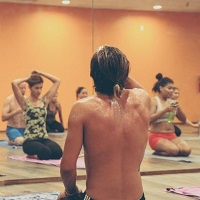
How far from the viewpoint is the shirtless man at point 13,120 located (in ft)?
23.0

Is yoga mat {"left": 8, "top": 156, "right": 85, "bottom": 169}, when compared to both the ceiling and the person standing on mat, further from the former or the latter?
the ceiling

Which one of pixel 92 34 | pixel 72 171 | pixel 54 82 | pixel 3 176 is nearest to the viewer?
pixel 72 171

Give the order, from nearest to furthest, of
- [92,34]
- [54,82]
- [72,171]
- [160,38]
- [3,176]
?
[72,171], [3,176], [54,82], [92,34], [160,38]

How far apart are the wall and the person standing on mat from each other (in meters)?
0.46

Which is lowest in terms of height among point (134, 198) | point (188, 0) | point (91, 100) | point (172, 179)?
point (172, 179)

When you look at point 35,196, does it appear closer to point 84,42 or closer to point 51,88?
point 51,88

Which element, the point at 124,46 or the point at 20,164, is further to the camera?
the point at 124,46

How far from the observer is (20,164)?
6.04m

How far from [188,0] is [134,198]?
6105 millimetres

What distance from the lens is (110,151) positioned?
210 centimetres

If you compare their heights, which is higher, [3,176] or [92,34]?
[92,34]

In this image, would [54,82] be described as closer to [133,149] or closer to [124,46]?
[124,46]

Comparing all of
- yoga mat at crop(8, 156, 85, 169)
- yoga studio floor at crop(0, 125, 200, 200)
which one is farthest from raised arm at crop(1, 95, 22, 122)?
yoga mat at crop(8, 156, 85, 169)

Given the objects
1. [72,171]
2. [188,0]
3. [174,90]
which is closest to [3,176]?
[174,90]
